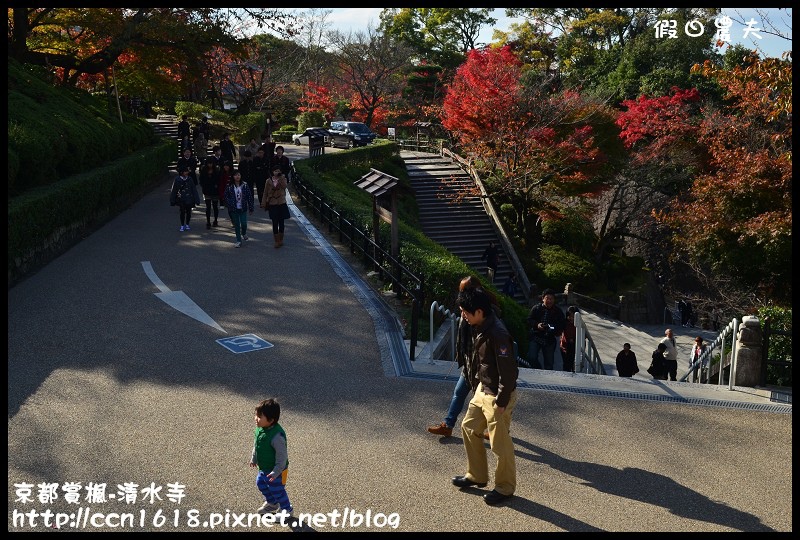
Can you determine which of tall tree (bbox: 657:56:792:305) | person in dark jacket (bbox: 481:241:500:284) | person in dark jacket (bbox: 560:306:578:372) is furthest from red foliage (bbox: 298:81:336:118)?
person in dark jacket (bbox: 560:306:578:372)

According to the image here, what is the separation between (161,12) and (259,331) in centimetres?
1730

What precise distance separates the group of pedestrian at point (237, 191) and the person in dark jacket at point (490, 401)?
30.5ft

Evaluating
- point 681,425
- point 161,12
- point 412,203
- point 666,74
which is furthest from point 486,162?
point 681,425

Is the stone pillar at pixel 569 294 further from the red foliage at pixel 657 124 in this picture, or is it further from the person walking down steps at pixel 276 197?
the person walking down steps at pixel 276 197

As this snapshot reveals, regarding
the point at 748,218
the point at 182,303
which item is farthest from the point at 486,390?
the point at 748,218

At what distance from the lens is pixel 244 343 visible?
988 cm

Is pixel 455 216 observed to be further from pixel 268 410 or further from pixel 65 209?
pixel 268 410

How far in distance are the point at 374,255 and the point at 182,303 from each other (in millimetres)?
Answer: 4102

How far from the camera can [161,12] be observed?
2375 centimetres

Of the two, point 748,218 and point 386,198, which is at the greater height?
point 748,218

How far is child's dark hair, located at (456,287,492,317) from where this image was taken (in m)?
6.29

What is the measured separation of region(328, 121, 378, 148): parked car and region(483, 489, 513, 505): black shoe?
36250mm
